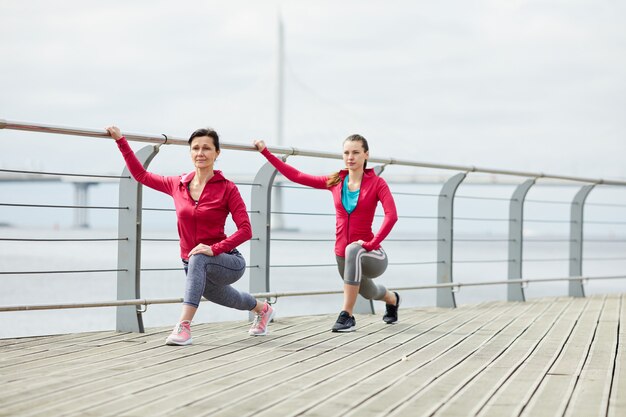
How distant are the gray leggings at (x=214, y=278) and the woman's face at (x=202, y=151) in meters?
0.37

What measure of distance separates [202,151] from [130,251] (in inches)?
24.1

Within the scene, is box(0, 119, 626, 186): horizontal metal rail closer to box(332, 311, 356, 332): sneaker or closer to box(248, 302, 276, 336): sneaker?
box(248, 302, 276, 336): sneaker

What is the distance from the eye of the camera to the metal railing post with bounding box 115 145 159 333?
4.17 metres

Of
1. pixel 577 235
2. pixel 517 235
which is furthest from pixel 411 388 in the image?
pixel 577 235

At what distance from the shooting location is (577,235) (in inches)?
287

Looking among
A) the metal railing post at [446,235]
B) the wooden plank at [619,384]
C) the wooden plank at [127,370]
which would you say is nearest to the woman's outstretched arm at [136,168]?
the wooden plank at [127,370]

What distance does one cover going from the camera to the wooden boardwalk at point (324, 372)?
2.51 m

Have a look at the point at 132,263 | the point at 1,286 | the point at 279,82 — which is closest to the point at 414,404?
the point at 132,263

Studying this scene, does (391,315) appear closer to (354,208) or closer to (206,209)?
(354,208)

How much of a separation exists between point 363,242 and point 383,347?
2.54 ft

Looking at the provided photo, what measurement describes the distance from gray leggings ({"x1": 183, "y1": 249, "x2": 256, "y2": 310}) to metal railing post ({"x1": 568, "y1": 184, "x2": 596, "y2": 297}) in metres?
3.82

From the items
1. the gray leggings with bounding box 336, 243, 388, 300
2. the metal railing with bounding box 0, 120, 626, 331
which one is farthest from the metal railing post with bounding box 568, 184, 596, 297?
the gray leggings with bounding box 336, 243, 388, 300

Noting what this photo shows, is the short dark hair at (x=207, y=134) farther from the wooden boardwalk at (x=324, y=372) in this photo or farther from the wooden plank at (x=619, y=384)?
the wooden plank at (x=619, y=384)

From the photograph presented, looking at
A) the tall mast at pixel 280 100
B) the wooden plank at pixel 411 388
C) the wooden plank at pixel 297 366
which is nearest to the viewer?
the wooden plank at pixel 411 388
